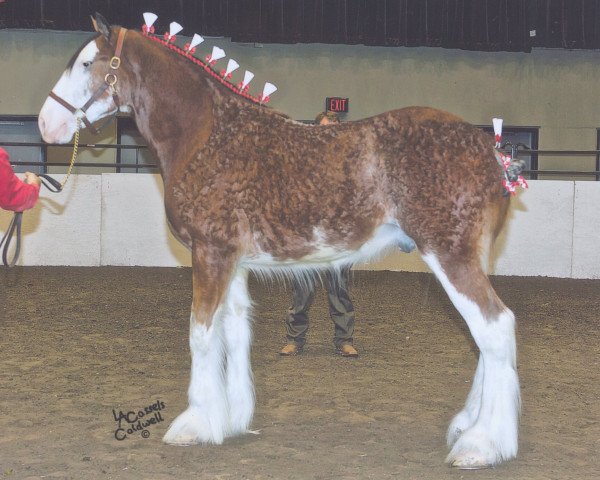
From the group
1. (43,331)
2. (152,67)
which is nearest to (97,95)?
(152,67)

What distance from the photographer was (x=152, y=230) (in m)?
11.4

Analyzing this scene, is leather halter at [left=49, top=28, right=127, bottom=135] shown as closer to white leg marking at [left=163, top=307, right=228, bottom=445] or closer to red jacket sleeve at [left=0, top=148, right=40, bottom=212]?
red jacket sleeve at [left=0, top=148, right=40, bottom=212]

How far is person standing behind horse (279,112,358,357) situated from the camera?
6430 mm

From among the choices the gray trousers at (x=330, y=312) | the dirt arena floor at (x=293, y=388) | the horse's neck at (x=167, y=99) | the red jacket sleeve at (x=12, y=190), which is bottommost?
the dirt arena floor at (x=293, y=388)

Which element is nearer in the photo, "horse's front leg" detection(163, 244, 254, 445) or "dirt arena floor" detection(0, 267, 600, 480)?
"dirt arena floor" detection(0, 267, 600, 480)

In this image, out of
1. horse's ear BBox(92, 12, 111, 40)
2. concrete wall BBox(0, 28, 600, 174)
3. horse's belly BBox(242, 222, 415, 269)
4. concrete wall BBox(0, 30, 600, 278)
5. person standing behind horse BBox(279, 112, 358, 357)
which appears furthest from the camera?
concrete wall BBox(0, 28, 600, 174)

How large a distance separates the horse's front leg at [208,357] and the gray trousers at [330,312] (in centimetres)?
202

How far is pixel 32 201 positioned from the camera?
4.00 meters

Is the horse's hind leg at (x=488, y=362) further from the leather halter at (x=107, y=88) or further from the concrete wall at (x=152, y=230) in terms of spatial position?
the concrete wall at (x=152, y=230)

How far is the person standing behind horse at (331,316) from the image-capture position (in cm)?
643

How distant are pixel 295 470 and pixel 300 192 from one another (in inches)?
52.2

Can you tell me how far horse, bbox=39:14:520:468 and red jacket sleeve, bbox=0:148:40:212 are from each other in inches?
20.0
